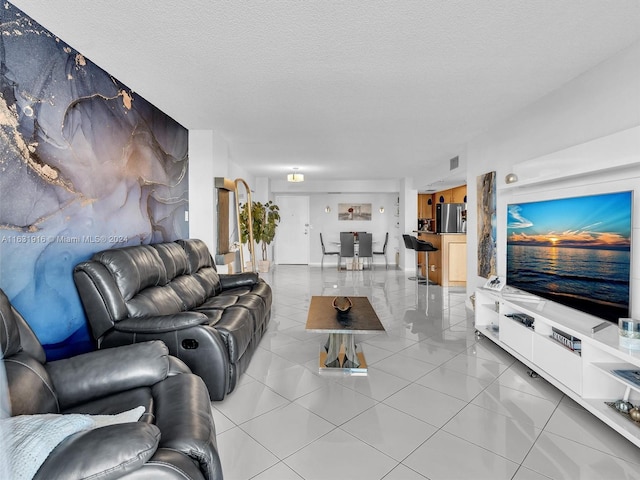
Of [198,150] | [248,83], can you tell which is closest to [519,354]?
[248,83]

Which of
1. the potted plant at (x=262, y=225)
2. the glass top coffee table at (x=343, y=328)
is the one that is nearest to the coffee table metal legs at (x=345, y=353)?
the glass top coffee table at (x=343, y=328)

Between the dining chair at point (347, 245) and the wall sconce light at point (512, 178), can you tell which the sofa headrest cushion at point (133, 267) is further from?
the dining chair at point (347, 245)

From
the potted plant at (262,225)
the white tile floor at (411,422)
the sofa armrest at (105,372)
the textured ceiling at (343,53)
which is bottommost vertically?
the white tile floor at (411,422)

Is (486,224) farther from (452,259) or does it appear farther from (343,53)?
(343,53)

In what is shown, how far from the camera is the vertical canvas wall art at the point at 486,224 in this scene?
395cm

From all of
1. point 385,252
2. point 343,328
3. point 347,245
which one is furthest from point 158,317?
point 385,252

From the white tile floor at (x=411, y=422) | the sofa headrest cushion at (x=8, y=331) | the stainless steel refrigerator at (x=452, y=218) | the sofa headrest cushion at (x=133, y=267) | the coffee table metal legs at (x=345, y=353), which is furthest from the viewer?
→ the stainless steel refrigerator at (x=452, y=218)

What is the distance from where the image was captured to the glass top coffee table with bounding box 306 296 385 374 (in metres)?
2.50

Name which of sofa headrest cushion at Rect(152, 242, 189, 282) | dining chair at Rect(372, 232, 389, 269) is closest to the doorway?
dining chair at Rect(372, 232, 389, 269)

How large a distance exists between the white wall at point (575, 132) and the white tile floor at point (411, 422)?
35.9 inches

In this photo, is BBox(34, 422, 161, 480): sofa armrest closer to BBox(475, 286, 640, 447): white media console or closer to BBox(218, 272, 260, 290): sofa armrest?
BBox(475, 286, 640, 447): white media console

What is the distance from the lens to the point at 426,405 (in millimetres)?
2281

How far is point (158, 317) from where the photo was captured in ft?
7.45

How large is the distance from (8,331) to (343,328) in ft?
5.97
